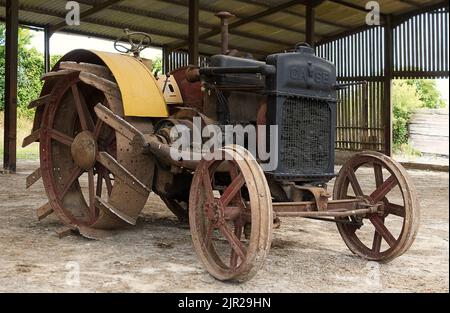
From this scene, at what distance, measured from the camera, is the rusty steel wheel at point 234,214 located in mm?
2643

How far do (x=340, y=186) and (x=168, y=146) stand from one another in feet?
4.49

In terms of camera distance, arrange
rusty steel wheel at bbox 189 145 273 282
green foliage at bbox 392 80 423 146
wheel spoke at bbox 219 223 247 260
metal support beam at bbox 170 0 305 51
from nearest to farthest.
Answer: rusty steel wheel at bbox 189 145 273 282
wheel spoke at bbox 219 223 247 260
metal support beam at bbox 170 0 305 51
green foliage at bbox 392 80 423 146

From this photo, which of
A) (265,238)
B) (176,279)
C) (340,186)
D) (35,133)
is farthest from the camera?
(35,133)

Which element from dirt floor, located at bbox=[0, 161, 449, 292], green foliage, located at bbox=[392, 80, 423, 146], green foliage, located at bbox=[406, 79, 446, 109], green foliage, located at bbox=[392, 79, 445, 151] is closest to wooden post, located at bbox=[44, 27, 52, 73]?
dirt floor, located at bbox=[0, 161, 449, 292]

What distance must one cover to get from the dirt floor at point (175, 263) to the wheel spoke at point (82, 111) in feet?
3.08

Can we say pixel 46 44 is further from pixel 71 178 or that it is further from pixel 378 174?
pixel 378 174

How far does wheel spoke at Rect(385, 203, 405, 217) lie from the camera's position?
11.1ft

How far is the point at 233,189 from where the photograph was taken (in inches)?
113

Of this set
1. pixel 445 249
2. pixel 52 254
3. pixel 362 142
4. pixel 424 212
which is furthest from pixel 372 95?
pixel 52 254

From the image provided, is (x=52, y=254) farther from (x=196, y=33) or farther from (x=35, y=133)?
(x=196, y=33)

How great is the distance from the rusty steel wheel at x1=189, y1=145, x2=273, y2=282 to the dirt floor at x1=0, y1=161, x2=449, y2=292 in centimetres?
13

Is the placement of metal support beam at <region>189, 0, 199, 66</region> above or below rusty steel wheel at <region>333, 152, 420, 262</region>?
above

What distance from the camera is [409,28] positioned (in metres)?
14.0

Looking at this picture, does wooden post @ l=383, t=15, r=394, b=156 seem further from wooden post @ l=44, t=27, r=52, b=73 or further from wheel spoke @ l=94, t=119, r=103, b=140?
wheel spoke @ l=94, t=119, r=103, b=140
